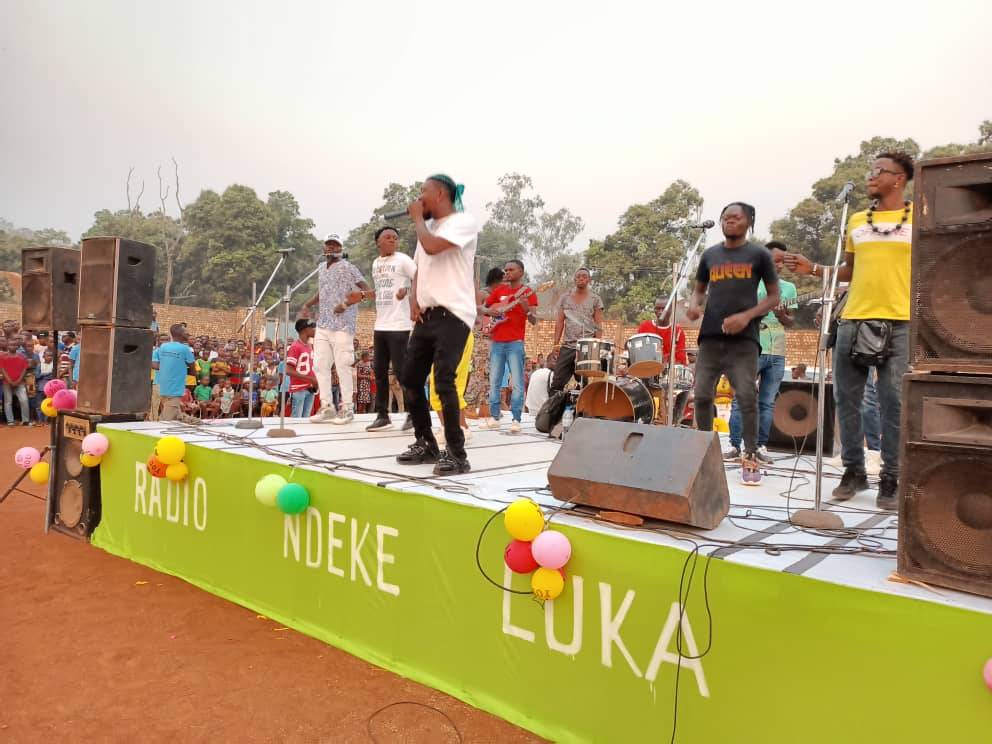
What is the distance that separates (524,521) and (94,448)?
168 inches

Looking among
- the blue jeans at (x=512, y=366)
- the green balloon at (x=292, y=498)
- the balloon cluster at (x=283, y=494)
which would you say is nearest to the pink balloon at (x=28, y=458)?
the balloon cluster at (x=283, y=494)

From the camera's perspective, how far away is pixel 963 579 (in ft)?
6.64

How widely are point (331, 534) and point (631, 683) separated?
1.91 metres

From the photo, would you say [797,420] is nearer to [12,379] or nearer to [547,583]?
[547,583]

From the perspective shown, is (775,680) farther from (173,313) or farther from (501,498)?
(173,313)

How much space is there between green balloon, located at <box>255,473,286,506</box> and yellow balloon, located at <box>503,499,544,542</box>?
1690 mm

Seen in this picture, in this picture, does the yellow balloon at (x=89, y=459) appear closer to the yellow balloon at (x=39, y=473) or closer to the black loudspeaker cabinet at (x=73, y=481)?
the black loudspeaker cabinet at (x=73, y=481)

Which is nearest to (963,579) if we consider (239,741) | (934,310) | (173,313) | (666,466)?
(934,310)

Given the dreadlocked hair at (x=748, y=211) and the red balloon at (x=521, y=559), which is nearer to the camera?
the red balloon at (x=521, y=559)

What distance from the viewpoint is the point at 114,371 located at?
5602 millimetres

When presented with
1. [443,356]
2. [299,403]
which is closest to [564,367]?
[443,356]

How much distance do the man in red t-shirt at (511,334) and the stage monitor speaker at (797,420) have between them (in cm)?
244

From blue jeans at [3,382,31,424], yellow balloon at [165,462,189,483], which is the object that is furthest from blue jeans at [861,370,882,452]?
blue jeans at [3,382,31,424]

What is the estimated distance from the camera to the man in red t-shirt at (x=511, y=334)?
6.62 m
